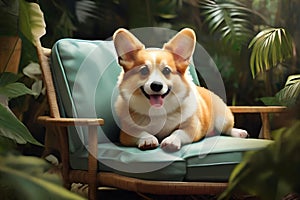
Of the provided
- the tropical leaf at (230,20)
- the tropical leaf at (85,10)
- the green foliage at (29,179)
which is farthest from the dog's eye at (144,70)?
the green foliage at (29,179)

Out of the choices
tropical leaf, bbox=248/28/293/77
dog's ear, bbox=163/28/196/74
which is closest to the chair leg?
dog's ear, bbox=163/28/196/74

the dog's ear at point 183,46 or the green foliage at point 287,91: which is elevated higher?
the dog's ear at point 183,46

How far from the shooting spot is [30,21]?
74.9 inches

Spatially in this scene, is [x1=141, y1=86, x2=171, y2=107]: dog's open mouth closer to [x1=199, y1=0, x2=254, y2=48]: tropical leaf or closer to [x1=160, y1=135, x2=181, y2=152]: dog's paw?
[x1=160, y1=135, x2=181, y2=152]: dog's paw

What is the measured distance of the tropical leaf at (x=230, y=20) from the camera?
268 centimetres

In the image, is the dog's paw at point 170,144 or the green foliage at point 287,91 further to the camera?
the green foliage at point 287,91

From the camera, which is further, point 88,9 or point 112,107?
point 88,9

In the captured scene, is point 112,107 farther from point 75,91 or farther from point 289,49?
point 289,49

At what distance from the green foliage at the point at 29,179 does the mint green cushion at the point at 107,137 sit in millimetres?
1382

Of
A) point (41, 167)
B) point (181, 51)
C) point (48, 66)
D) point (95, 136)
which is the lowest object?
point (95, 136)

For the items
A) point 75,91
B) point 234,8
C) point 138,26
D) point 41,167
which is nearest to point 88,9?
point 138,26

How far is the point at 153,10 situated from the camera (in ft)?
9.00

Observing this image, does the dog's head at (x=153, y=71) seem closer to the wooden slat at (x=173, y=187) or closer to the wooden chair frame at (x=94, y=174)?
the wooden chair frame at (x=94, y=174)

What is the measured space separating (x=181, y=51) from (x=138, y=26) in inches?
34.6
